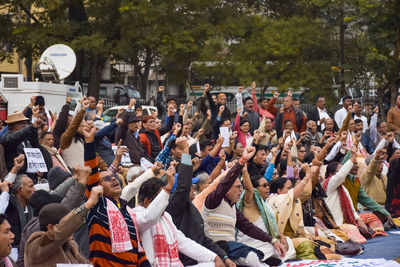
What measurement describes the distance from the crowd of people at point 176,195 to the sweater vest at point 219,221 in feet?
0.04

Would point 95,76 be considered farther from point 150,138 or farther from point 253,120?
point 150,138

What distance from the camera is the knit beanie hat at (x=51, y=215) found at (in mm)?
6754

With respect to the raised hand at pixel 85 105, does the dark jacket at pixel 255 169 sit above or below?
below

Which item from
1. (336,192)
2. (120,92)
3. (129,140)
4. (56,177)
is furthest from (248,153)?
(120,92)

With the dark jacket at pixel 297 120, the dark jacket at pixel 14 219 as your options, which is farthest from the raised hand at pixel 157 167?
the dark jacket at pixel 297 120

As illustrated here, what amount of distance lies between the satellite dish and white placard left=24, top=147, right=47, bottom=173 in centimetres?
1189

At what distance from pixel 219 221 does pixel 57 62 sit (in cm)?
1401

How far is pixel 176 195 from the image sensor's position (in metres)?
8.38

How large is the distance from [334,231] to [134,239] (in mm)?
5445

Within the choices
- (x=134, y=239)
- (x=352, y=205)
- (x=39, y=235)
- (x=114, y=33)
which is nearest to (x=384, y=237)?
(x=352, y=205)

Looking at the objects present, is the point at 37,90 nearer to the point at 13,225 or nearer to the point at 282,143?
the point at 282,143

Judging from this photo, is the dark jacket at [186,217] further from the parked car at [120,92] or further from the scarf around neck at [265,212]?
the parked car at [120,92]

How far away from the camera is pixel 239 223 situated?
9586 millimetres

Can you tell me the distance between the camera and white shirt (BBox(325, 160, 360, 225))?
12.7 metres
